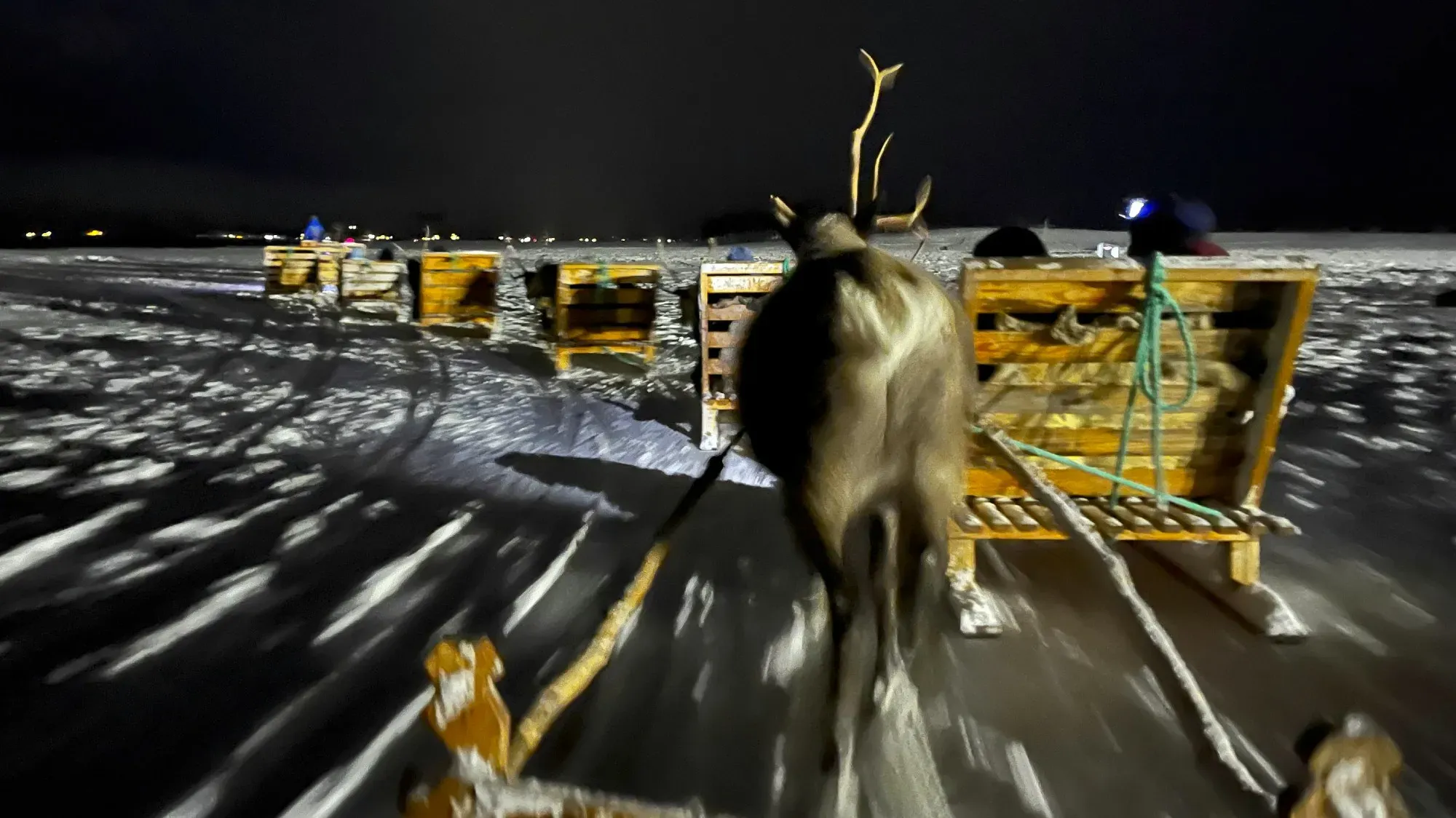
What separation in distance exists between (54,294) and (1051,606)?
22.9m

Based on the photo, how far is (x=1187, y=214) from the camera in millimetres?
4262

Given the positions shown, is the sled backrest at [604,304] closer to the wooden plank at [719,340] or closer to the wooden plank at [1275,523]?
the wooden plank at [719,340]

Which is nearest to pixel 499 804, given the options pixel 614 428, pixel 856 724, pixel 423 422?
pixel 856 724

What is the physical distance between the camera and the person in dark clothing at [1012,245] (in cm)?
439

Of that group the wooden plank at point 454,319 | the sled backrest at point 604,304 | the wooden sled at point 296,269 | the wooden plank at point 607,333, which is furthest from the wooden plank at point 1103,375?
the wooden sled at point 296,269

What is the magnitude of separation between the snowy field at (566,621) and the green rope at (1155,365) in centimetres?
80

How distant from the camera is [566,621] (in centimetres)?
351

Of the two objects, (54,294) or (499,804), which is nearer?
(499,804)

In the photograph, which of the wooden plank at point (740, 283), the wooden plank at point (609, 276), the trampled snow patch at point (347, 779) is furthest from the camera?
the wooden plank at point (609, 276)

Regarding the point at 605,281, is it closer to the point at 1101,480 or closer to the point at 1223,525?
the point at 1101,480

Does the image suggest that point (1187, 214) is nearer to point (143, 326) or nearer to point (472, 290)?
point (472, 290)

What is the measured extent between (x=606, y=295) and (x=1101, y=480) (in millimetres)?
7288

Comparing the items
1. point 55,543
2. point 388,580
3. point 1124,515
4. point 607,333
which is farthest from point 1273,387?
point 607,333

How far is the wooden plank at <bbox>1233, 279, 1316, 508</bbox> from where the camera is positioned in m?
3.18
